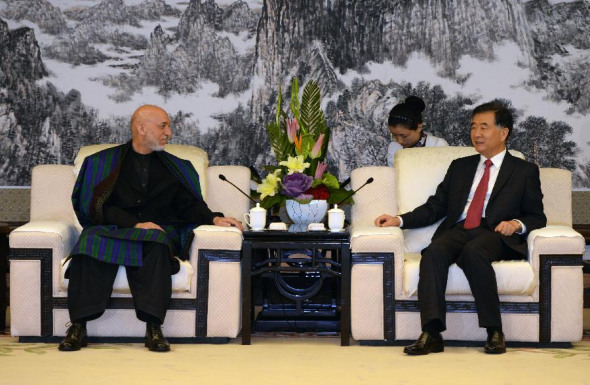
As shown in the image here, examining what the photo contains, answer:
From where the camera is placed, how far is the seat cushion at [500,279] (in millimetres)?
4586

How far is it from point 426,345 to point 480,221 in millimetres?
837

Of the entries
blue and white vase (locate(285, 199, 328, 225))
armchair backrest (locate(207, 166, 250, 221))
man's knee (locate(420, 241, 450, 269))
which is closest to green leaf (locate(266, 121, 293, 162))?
armchair backrest (locate(207, 166, 250, 221))

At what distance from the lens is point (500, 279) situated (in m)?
4.59

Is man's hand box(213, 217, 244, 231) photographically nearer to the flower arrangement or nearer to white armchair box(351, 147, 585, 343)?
the flower arrangement

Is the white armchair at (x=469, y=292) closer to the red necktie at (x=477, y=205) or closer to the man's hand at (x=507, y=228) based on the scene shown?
the man's hand at (x=507, y=228)

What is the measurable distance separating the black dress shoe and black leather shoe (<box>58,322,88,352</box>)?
1.56m

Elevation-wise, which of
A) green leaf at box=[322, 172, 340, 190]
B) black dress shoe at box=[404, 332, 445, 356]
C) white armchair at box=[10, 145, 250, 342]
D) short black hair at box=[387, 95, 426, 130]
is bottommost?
black dress shoe at box=[404, 332, 445, 356]

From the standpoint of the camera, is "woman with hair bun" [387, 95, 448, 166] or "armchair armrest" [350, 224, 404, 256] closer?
"armchair armrest" [350, 224, 404, 256]

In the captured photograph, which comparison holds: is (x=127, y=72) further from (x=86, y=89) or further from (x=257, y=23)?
(x=257, y=23)

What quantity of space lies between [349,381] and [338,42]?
3.78 m

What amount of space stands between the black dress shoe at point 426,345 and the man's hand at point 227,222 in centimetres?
109

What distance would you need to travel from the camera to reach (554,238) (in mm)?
4613

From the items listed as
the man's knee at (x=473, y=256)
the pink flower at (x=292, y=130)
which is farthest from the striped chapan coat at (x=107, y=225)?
the man's knee at (x=473, y=256)

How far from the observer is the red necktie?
194 inches
